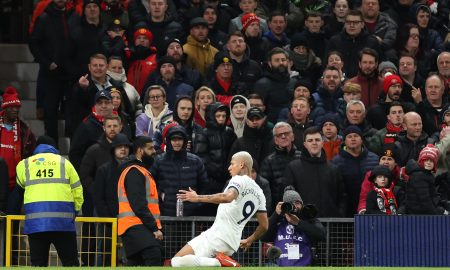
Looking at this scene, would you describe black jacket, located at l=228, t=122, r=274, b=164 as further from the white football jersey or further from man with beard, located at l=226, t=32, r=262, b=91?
the white football jersey

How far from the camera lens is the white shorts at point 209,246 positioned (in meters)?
19.6

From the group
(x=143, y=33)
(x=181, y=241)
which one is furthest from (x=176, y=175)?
(x=143, y=33)

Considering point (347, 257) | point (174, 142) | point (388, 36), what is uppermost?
point (388, 36)

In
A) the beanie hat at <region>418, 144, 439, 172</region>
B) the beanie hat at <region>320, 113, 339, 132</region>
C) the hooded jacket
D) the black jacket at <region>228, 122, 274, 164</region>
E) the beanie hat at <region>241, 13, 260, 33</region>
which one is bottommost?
the hooded jacket

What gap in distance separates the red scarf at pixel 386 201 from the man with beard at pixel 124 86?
14.2 feet

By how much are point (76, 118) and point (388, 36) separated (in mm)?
4900

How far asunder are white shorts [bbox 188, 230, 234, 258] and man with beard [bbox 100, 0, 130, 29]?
7748 mm

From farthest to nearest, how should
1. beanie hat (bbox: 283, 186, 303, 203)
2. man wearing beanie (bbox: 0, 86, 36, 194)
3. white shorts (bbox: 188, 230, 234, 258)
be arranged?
1. man wearing beanie (bbox: 0, 86, 36, 194)
2. beanie hat (bbox: 283, 186, 303, 203)
3. white shorts (bbox: 188, 230, 234, 258)

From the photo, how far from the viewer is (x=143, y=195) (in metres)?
20.1

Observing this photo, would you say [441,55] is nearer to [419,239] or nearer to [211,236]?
[419,239]

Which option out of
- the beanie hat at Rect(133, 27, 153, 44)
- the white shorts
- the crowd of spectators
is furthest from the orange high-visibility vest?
the beanie hat at Rect(133, 27, 153, 44)

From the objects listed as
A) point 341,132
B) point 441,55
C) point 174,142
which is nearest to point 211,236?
point 174,142

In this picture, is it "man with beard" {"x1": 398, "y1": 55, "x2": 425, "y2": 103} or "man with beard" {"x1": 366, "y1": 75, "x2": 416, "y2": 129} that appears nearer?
"man with beard" {"x1": 366, "y1": 75, "x2": 416, "y2": 129}

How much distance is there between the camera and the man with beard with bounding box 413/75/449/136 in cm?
2352
